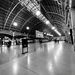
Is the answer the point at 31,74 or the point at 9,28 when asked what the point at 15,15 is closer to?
the point at 9,28

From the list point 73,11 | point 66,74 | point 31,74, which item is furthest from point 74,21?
point 31,74

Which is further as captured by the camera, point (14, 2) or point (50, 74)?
point (14, 2)

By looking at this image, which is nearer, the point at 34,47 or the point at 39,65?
the point at 39,65

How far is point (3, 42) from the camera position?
14.8m

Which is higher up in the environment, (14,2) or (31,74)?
(14,2)

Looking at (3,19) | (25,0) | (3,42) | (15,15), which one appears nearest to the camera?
(25,0)

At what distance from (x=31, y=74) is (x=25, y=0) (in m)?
12.6

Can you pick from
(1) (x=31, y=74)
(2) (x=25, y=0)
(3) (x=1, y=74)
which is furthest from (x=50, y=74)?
(2) (x=25, y=0)

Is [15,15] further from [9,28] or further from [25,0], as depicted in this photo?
[25,0]

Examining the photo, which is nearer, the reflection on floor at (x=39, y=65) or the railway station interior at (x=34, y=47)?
the reflection on floor at (x=39, y=65)

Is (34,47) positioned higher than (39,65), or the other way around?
(39,65)

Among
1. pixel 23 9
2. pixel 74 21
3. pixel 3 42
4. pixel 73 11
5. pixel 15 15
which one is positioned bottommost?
pixel 3 42

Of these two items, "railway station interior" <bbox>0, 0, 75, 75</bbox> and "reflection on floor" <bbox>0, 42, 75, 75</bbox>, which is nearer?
"reflection on floor" <bbox>0, 42, 75, 75</bbox>

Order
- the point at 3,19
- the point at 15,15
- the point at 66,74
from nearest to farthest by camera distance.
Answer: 1. the point at 66,74
2. the point at 3,19
3. the point at 15,15
